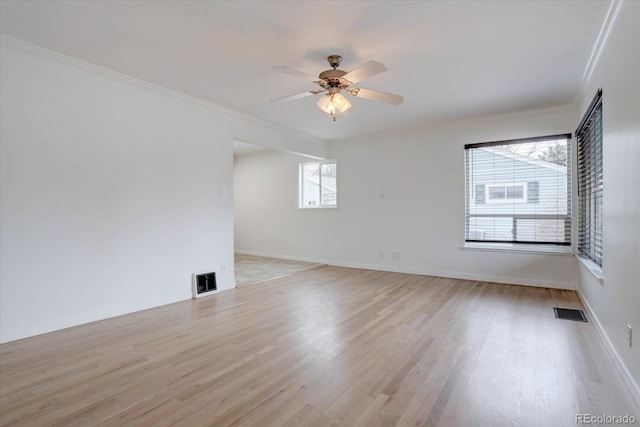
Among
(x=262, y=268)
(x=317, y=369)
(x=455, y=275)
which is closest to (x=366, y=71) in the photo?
(x=317, y=369)

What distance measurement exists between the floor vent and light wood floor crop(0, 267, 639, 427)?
11cm

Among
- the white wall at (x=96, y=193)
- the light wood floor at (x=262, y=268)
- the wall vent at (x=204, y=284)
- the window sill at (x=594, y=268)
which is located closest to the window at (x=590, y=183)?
the window sill at (x=594, y=268)

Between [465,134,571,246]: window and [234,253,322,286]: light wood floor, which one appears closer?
[465,134,571,246]: window

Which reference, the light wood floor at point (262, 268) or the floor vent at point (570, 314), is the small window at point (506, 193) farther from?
the light wood floor at point (262, 268)

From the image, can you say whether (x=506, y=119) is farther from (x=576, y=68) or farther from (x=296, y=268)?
(x=296, y=268)

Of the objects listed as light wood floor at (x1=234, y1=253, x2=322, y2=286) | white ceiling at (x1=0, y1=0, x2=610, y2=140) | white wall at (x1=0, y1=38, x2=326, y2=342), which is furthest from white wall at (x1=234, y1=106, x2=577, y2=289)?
white wall at (x1=0, y1=38, x2=326, y2=342)

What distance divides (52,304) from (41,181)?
1156 mm

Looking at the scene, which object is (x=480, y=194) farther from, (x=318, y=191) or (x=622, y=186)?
(x=318, y=191)

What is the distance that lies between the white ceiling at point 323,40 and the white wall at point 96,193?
0.35 m

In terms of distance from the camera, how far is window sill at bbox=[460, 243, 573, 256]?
15.4 ft

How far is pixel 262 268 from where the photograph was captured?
650 centimetres

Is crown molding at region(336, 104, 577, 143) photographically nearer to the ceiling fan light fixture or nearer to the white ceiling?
the white ceiling

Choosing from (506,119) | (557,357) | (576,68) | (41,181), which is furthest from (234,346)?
(506,119)

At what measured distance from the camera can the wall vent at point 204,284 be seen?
14.3 feet
